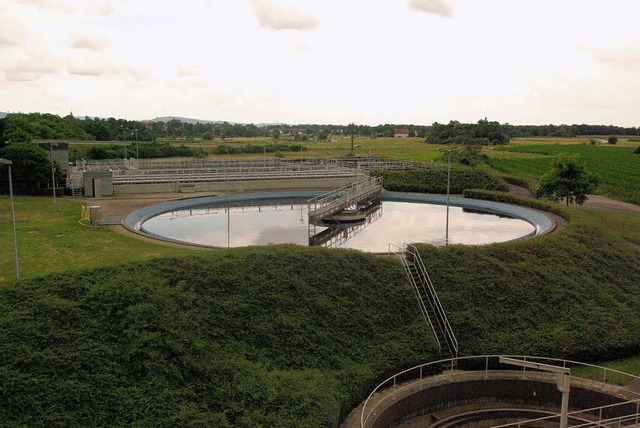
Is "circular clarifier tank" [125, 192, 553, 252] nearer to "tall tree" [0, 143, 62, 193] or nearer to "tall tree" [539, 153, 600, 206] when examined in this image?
"tall tree" [539, 153, 600, 206]

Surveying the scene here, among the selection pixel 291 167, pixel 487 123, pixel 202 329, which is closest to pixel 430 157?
pixel 291 167

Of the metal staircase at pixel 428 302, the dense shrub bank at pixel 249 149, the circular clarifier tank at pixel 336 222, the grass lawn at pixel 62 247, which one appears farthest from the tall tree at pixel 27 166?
the dense shrub bank at pixel 249 149

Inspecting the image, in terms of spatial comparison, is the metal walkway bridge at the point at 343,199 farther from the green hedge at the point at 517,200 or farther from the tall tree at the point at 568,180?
the tall tree at the point at 568,180

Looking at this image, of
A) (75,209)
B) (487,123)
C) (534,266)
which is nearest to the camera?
(534,266)

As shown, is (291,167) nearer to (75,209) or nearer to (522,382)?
(75,209)

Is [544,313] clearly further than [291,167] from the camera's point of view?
No

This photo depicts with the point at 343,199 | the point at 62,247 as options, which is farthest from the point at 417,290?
the point at 62,247

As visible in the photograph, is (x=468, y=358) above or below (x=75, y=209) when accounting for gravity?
below
